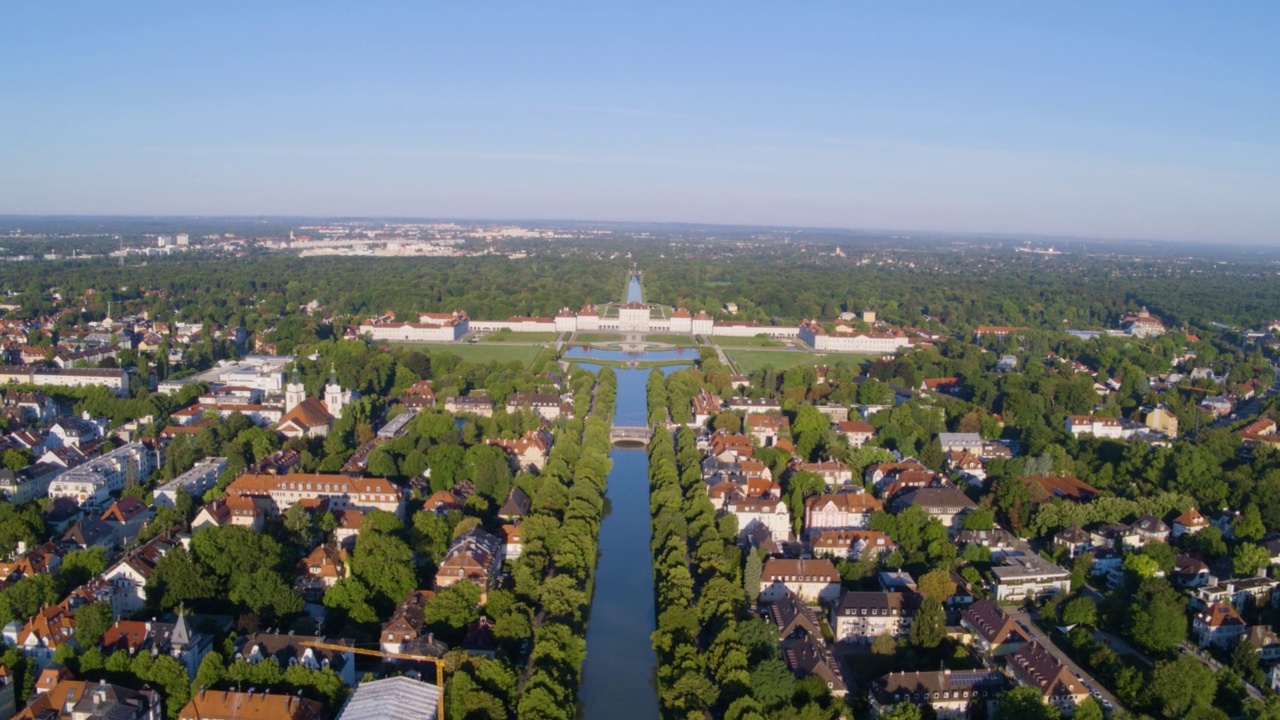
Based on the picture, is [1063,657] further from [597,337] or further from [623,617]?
[597,337]

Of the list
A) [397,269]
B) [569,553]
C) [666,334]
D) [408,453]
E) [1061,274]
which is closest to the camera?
[569,553]

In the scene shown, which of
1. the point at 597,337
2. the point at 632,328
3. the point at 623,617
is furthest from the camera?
the point at 632,328

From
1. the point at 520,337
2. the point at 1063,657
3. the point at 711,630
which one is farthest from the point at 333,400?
the point at 520,337

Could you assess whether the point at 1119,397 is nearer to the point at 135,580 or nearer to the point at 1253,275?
the point at 135,580

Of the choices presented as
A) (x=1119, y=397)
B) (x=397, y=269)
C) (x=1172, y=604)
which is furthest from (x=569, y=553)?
(x=397, y=269)

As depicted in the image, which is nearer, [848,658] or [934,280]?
[848,658]

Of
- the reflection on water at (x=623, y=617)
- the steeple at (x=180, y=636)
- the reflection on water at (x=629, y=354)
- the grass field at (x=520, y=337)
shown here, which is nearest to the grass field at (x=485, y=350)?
the grass field at (x=520, y=337)

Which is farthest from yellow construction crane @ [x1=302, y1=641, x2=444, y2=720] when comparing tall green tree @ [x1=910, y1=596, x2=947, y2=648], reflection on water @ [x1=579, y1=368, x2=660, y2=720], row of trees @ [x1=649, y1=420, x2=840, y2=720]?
tall green tree @ [x1=910, y1=596, x2=947, y2=648]
